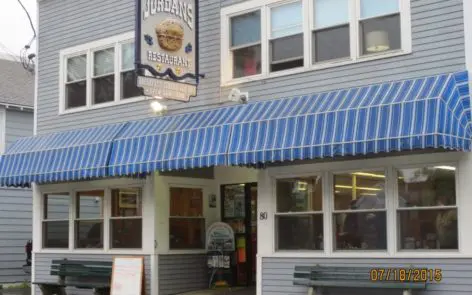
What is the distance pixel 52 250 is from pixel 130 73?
15.1 feet

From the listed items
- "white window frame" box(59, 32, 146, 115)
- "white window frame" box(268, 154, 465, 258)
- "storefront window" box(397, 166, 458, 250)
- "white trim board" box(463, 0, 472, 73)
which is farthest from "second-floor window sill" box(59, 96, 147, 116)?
"white trim board" box(463, 0, 472, 73)

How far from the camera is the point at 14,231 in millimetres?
22328

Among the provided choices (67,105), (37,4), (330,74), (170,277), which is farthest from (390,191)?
(37,4)

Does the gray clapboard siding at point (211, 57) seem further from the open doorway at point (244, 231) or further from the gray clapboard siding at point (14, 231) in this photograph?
the gray clapboard siding at point (14, 231)

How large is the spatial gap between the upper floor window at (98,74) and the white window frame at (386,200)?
4.37 m

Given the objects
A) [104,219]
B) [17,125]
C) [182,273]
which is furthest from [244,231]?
[17,125]

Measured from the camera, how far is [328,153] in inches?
444

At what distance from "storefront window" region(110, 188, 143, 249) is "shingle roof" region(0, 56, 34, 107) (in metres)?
7.85

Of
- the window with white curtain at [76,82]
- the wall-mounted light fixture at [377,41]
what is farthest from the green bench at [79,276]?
the wall-mounted light fixture at [377,41]

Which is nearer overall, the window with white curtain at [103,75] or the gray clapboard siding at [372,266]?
the gray clapboard siding at [372,266]

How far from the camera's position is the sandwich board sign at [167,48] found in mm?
13062

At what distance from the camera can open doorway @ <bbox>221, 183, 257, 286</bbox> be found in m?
16.1

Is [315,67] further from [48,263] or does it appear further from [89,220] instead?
[48,263]

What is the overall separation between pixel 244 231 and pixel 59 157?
4.22 metres
